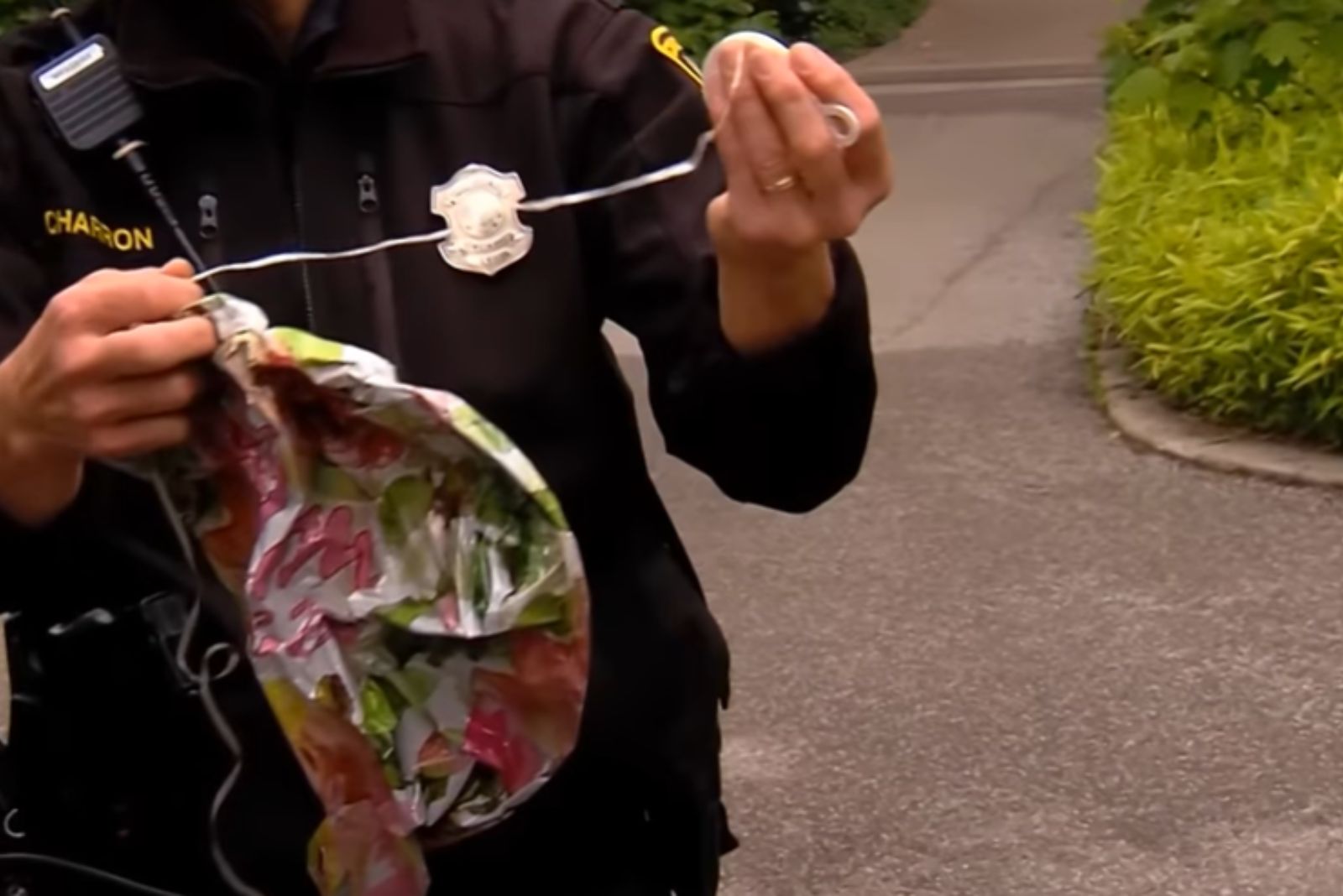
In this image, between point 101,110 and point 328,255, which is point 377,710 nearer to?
point 328,255

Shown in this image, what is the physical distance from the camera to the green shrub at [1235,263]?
236 inches

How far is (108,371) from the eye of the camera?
1464mm

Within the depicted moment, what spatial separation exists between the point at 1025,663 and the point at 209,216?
3.41 metres

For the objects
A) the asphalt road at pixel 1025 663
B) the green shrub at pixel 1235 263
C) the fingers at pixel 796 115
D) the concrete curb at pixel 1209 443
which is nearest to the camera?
the fingers at pixel 796 115

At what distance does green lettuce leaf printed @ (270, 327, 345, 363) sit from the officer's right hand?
0.15 ft

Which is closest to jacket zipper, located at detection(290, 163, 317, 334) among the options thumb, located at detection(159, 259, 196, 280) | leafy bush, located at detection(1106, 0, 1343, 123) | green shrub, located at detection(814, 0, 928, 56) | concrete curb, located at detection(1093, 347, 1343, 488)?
thumb, located at detection(159, 259, 196, 280)

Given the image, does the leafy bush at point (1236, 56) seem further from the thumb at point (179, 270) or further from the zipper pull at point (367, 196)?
the thumb at point (179, 270)

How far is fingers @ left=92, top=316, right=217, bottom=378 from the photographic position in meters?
1.45

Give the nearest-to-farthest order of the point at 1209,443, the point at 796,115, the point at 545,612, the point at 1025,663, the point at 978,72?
the point at 796,115 → the point at 545,612 → the point at 1025,663 → the point at 1209,443 → the point at 978,72

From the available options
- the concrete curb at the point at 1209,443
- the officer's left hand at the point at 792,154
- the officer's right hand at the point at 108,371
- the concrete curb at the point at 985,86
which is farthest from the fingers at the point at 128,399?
the concrete curb at the point at 985,86

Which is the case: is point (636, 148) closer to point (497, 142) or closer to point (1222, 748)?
point (497, 142)

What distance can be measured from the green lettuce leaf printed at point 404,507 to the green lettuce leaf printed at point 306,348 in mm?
104

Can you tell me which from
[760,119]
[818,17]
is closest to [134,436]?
[760,119]

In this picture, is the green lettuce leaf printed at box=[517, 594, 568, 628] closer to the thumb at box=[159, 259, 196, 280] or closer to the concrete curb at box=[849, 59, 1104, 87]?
the thumb at box=[159, 259, 196, 280]
